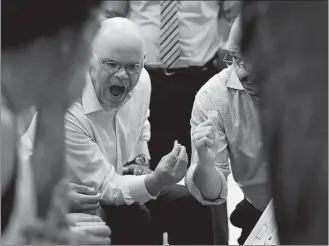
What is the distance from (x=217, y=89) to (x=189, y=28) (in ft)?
0.42

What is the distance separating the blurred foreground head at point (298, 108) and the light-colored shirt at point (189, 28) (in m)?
0.23

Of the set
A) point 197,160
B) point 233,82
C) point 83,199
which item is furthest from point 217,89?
point 83,199

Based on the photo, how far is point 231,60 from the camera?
48.6 inches

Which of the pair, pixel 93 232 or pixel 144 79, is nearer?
pixel 93 232

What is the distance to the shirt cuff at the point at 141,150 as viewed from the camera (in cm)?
131

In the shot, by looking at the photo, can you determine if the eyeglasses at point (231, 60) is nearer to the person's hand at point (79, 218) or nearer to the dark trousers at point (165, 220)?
the dark trousers at point (165, 220)

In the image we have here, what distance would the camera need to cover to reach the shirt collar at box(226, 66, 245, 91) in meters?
1.22

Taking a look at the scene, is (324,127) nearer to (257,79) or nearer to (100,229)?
(257,79)

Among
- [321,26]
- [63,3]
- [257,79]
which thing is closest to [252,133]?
[257,79]

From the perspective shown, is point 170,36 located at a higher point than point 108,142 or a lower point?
higher

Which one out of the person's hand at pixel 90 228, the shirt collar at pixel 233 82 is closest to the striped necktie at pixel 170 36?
the shirt collar at pixel 233 82

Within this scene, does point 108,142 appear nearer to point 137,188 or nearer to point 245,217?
point 137,188

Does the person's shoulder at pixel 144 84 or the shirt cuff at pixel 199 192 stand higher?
the person's shoulder at pixel 144 84

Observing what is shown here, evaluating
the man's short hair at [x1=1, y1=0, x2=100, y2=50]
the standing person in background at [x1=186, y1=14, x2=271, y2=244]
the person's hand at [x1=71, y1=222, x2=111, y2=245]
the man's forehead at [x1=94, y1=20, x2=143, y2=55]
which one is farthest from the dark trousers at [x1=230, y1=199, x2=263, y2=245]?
the man's short hair at [x1=1, y1=0, x2=100, y2=50]
